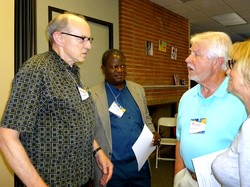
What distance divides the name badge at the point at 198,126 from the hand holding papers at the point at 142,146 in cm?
62

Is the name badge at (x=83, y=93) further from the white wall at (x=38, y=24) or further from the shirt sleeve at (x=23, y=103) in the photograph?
the white wall at (x=38, y=24)

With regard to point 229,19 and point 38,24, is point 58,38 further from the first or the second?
point 229,19

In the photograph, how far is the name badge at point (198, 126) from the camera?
148 centimetres

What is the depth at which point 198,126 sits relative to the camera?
4.93ft

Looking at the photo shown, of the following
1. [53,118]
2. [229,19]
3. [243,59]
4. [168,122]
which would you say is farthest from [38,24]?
[229,19]

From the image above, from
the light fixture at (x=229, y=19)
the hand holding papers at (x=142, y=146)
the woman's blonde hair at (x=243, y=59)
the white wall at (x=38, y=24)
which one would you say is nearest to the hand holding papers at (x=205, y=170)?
the woman's blonde hair at (x=243, y=59)

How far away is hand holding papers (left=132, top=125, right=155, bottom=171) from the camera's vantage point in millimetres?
2055

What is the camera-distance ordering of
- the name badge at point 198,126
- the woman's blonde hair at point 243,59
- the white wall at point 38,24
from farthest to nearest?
the white wall at point 38,24
the name badge at point 198,126
the woman's blonde hair at point 243,59

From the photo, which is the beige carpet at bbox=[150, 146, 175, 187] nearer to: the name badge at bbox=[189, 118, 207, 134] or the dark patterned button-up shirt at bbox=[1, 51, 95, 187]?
the name badge at bbox=[189, 118, 207, 134]

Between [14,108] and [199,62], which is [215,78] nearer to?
[199,62]

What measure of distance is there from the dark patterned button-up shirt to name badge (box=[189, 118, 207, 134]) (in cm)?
64

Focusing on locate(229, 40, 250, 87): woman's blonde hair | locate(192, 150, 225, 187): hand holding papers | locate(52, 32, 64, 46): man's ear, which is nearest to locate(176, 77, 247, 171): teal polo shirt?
locate(192, 150, 225, 187): hand holding papers

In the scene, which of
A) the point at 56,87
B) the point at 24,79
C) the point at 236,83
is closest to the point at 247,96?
the point at 236,83

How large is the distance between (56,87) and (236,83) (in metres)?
0.88
